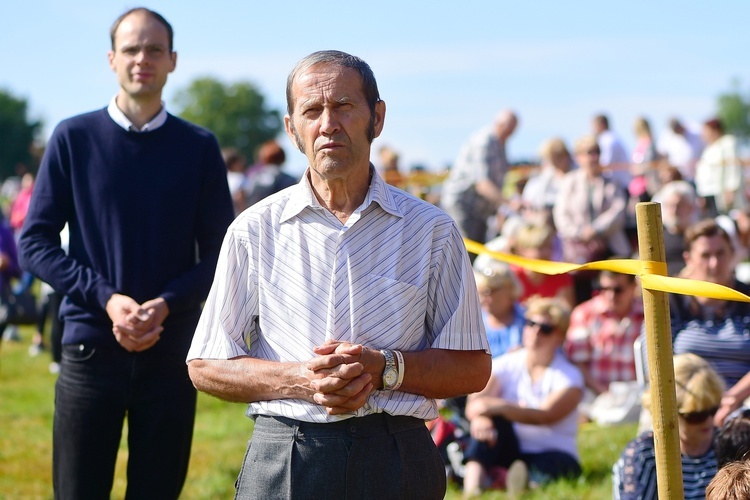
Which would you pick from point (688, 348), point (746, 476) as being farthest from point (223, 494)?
point (746, 476)

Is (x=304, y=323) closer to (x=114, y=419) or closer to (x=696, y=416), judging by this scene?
(x=114, y=419)

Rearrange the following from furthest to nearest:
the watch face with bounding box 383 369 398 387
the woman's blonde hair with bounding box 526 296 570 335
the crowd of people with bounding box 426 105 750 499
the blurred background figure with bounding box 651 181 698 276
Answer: the blurred background figure with bounding box 651 181 698 276, the woman's blonde hair with bounding box 526 296 570 335, the crowd of people with bounding box 426 105 750 499, the watch face with bounding box 383 369 398 387

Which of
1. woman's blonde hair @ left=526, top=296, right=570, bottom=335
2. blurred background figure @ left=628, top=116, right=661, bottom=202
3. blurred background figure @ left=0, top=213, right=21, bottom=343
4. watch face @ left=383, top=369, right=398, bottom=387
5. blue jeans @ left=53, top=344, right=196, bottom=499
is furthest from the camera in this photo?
blurred background figure @ left=628, top=116, right=661, bottom=202

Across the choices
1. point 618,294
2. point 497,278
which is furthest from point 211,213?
point 618,294

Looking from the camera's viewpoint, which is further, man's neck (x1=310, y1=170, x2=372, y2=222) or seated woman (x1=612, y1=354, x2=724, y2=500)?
seated woman (x1=612, y1=354, x2=724, y2=500)

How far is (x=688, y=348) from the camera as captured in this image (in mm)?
6215

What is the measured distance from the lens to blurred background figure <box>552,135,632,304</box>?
36.8 ft

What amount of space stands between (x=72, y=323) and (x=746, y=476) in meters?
2.65

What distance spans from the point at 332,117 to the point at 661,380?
133cm

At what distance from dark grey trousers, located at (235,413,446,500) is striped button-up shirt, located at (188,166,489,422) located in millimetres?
49

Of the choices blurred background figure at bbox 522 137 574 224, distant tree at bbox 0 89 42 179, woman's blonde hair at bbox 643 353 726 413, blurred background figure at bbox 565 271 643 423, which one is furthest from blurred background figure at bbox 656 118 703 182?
distant tree at bbox 0 89 42 179

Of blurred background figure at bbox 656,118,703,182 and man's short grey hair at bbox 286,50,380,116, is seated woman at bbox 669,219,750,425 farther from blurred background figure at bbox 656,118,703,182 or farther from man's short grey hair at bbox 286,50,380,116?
blurred background figure at bbox 656,118,703,182

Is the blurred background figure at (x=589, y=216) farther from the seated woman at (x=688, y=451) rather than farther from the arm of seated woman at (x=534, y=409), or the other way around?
the seated woman at (x=688, y=451)

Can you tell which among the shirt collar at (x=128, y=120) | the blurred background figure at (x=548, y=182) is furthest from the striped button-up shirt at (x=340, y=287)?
the blurred background figure at (x=548, y=182)
